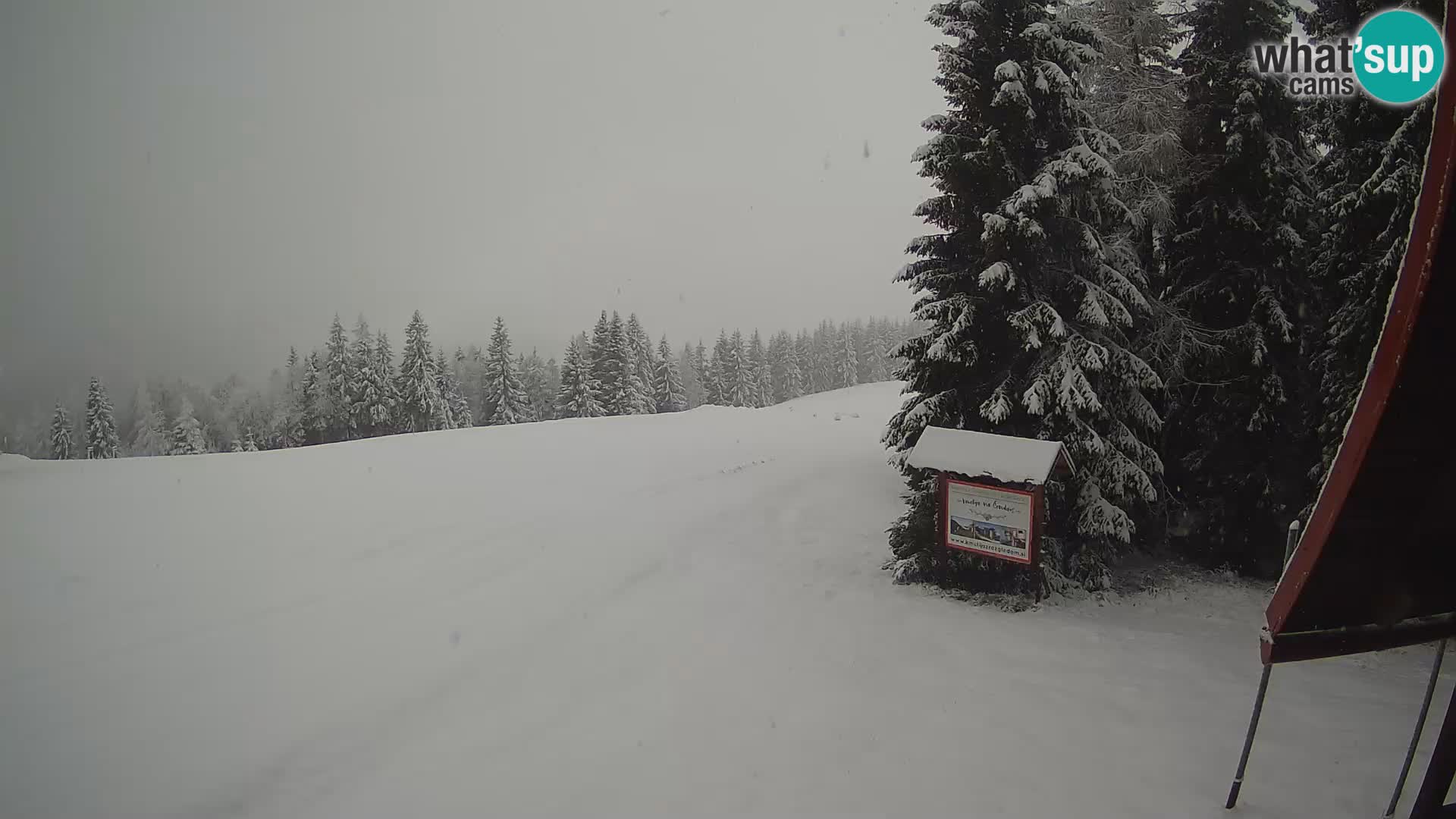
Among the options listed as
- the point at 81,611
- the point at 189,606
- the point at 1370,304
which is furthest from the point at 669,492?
the point at 1370,304

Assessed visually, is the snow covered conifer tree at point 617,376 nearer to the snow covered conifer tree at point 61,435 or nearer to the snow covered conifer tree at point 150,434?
the snow covered conifer tree at point 61,435

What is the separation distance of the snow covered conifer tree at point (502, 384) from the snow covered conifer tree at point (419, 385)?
3.96 meters

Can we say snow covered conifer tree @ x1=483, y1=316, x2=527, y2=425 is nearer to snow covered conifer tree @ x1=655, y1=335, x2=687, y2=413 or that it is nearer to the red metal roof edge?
snow covered conifer tree @ x1=655, y1=335, x2=687, y2=413

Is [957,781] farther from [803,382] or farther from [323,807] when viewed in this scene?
[803,382]

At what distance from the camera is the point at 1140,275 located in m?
10.7

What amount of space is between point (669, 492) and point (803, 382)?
248ft

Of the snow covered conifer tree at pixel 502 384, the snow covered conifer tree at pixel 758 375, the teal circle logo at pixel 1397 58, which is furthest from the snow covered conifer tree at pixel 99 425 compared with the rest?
the teal circle logo at pixel 1397 58

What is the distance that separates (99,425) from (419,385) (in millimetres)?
34372

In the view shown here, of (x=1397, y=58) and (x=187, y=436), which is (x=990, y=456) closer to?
(x=1397, y=58)

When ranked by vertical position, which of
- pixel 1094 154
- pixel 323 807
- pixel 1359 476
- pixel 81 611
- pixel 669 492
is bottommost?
pixel 669 492

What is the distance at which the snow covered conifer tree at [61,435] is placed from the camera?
64000 mm

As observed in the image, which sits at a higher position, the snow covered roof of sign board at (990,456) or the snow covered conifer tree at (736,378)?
the snow covered roof of sign board at (990,456)

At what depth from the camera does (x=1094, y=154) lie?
370 inches

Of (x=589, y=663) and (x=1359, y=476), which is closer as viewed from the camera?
(x=1359, y=476)
